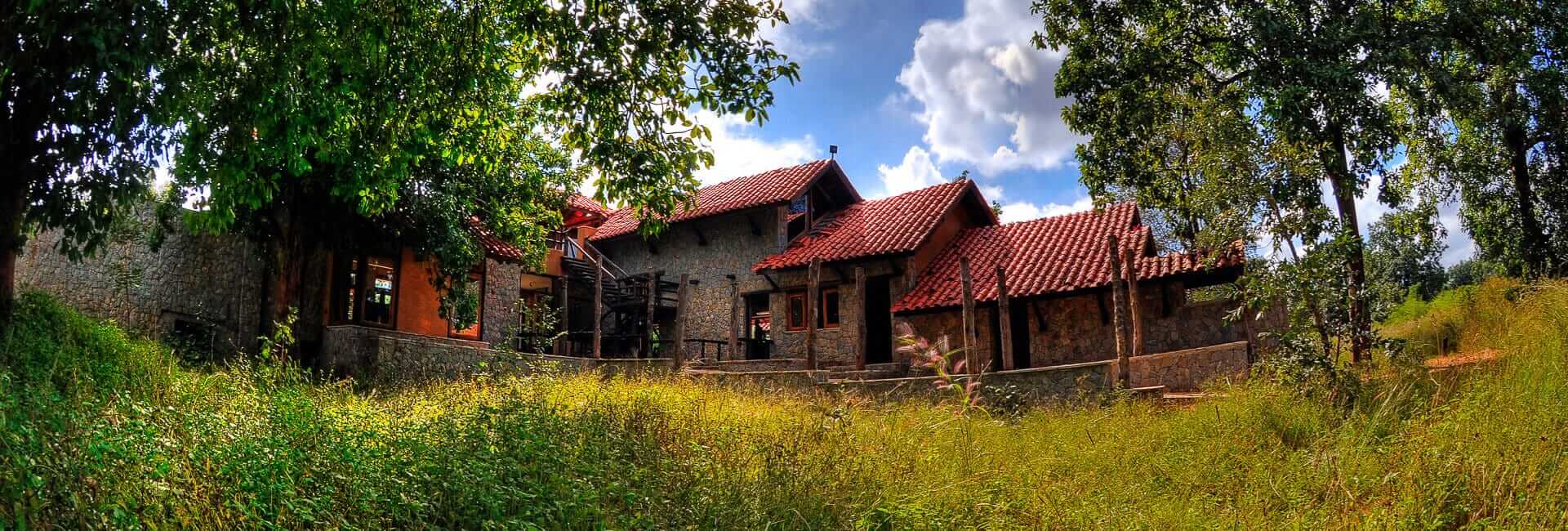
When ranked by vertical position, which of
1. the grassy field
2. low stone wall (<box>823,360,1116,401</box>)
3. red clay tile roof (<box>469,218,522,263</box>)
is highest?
red clay tile roof (<box>469,218,522,263</box>)

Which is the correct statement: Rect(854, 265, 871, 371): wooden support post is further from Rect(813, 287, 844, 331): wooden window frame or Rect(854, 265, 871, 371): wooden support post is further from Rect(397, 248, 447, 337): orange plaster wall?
Rect(397, 248, 447, 337): orange plaster wall

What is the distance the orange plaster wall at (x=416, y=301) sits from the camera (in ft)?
64.8

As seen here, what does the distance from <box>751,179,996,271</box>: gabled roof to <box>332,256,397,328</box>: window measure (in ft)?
27.7

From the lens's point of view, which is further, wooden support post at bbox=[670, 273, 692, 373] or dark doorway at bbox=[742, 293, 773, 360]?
dark doorway at bbox=[742, 293, 773, 360]

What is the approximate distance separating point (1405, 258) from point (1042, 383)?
2766cm

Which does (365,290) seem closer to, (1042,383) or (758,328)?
(758,328)

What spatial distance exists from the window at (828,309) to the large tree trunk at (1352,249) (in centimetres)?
1084

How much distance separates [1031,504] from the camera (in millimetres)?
6188

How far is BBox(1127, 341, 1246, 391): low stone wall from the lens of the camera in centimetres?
1247

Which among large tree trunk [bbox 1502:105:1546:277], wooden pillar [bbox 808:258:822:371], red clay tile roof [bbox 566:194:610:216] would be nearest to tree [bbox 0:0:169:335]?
wooden pillar [bbox 808:258:822:371]

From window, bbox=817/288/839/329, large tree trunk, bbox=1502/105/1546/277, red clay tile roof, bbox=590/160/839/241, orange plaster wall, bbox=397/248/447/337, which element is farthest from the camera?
red clay tile roof, bbox=590/160/839/241

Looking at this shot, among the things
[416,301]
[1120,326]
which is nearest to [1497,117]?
[1120,326]

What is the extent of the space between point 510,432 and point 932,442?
378cm

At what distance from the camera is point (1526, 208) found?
15906 mm
